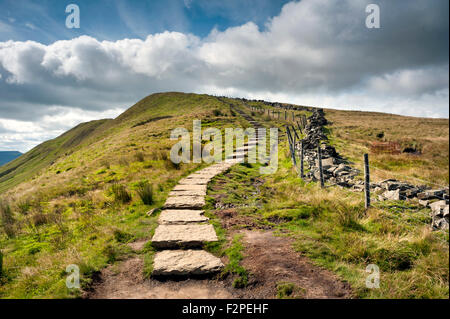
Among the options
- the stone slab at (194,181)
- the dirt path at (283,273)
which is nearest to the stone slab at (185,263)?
the dirt path at (283,273)

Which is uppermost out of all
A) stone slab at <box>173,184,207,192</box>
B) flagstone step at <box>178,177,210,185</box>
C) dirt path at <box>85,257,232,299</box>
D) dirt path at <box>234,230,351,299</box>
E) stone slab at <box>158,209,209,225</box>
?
flagstone step at <box>178,177,210,185</box>

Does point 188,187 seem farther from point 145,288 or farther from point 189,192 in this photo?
point 145,288

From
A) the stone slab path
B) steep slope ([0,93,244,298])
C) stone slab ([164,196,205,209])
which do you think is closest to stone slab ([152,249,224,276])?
the stone slab path

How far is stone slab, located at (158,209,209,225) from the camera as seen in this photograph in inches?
227

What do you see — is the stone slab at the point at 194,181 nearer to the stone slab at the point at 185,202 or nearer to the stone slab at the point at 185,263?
the stone slab at the point at 185,202

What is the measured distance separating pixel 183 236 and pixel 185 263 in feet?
3.00

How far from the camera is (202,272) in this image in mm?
3869

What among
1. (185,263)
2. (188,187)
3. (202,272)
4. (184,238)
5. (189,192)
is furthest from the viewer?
(188,187)

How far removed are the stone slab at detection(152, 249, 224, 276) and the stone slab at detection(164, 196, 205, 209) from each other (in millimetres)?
2403

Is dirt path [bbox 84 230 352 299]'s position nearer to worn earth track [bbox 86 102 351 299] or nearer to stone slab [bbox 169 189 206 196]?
worn earth track [bbox 86 102 351 299]

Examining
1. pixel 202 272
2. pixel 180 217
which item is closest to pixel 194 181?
pixel 180 217

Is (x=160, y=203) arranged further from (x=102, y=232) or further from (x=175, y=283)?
(x=175, y=283)

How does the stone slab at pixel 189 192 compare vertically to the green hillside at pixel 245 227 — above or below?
above

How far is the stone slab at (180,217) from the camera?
577 cm
